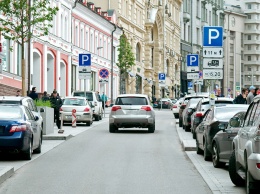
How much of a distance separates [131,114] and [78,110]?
627 centimetres

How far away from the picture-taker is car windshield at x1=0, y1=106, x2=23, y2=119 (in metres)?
19.7

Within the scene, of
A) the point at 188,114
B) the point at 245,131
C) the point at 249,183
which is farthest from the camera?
the point at 188,114

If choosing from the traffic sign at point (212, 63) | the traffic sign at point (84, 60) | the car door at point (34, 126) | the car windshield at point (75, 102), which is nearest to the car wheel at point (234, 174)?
the car door at point (34, 126)

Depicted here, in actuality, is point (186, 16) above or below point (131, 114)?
above

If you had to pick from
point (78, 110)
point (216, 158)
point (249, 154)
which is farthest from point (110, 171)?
point (78, 110)

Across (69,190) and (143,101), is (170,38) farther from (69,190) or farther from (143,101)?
(69,190)

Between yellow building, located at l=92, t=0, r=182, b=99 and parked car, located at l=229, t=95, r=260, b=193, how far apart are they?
207 feet

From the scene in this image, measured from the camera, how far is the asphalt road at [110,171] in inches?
554

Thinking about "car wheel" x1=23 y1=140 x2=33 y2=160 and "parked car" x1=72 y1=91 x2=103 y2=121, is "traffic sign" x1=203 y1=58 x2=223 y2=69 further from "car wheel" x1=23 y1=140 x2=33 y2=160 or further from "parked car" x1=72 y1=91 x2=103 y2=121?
"parked car" x1=72 y1=91 x2=103 y2=121

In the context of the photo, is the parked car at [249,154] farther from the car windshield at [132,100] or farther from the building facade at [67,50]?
the building facade at [67,50]

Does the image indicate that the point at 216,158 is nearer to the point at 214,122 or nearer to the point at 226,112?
the point at 214,122

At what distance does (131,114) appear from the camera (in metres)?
33.3

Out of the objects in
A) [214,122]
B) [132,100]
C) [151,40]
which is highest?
[151,40]

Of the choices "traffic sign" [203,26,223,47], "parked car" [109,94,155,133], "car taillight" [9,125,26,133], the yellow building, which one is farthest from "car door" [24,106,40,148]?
the yellow building
